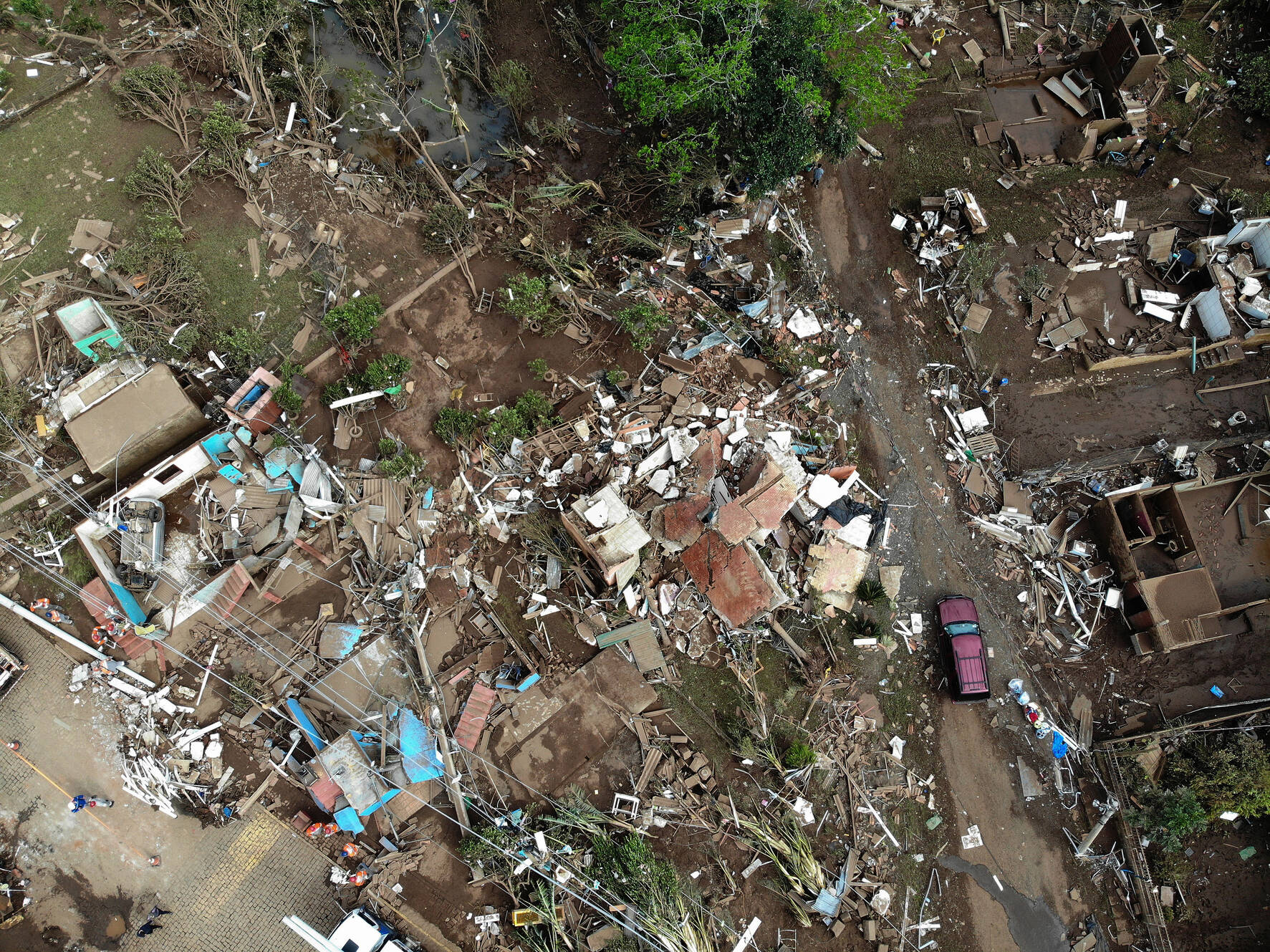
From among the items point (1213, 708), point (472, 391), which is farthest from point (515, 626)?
point (1213, 708)

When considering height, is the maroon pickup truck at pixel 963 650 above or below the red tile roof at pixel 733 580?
below

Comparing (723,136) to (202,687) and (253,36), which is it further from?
(202,687)

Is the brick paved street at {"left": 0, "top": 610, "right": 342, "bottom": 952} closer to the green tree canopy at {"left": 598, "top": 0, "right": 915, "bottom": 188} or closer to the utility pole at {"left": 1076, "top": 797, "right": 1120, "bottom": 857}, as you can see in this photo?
the utility pole at {"left": 1076, "top": 797, "right": 1120, "bottom": 857}

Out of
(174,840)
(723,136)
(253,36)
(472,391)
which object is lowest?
(174,840)

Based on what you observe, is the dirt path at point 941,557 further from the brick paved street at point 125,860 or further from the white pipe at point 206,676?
the white pipe at point 206,676

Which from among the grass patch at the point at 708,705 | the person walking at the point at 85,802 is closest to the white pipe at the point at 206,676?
the person walking at the point at 85,802

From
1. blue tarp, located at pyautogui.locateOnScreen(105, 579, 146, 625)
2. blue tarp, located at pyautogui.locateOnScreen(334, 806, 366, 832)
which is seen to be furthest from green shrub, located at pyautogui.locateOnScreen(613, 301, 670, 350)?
blue tarp, located at pyautogui.locateOnScreen(105, 579, 146, 625)

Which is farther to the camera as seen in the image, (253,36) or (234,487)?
(253,36)
